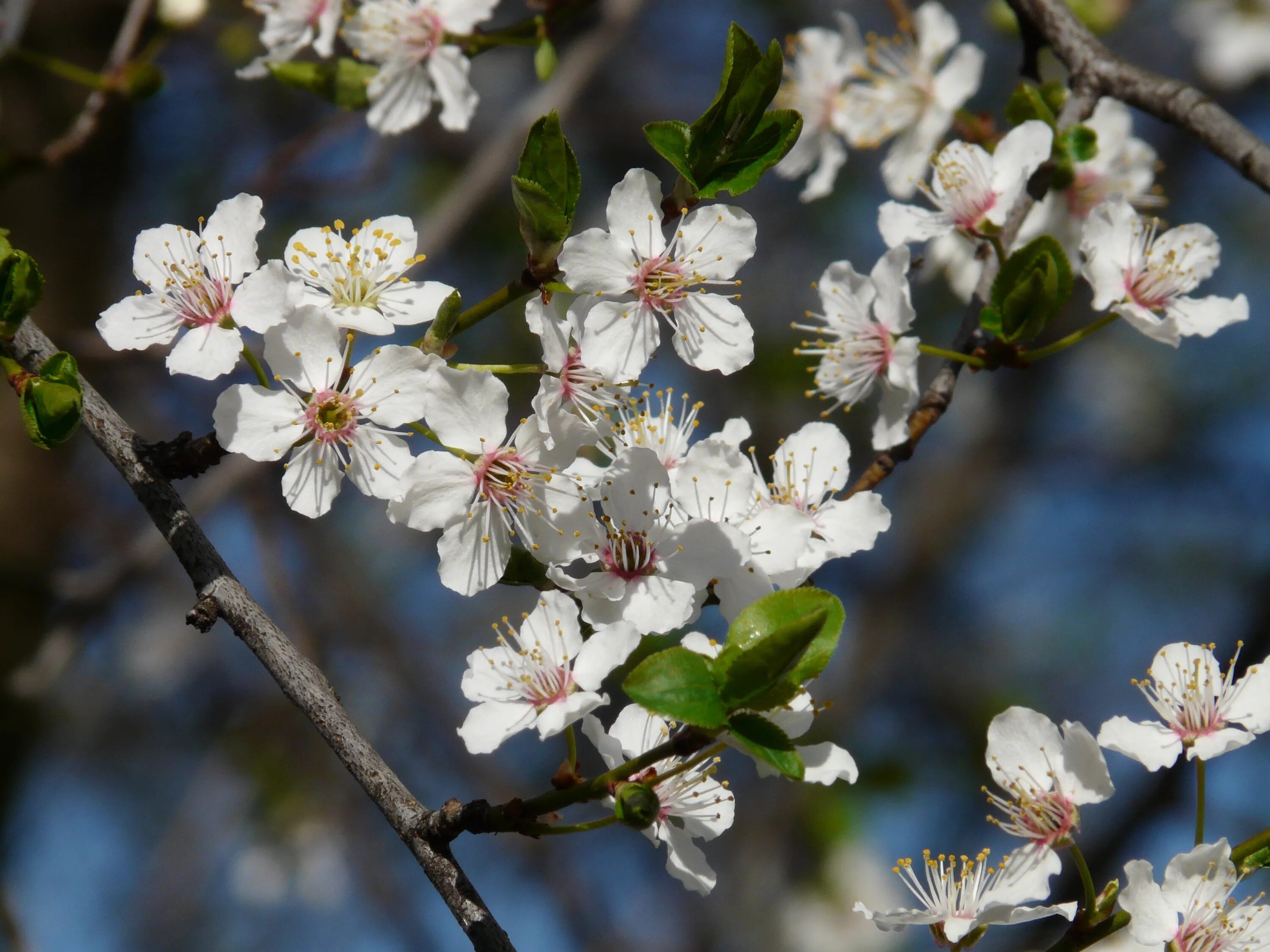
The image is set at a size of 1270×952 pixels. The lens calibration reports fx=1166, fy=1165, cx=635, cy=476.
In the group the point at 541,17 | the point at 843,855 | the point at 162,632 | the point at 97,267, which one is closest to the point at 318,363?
the point at 541,17

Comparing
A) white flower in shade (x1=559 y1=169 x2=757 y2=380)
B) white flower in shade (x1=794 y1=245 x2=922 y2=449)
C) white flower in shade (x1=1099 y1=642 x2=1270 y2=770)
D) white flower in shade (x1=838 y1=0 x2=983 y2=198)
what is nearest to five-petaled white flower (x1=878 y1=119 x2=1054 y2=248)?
white flower in shade (x1=794 y1=245 x2=922 y2=449)

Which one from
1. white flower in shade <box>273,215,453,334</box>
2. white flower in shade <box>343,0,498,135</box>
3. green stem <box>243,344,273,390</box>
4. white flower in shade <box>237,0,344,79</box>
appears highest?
white flower in shade <box>237,0,344,79</box>

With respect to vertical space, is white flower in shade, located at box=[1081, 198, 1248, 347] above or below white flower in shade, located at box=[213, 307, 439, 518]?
below

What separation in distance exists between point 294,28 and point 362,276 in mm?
929

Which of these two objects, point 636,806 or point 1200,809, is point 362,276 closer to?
point 636,806

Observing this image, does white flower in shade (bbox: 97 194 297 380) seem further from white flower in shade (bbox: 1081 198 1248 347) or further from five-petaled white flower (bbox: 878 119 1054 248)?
white flower in shade (bbox: 1081 198 1248 347)

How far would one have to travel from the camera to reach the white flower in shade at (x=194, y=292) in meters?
1.28

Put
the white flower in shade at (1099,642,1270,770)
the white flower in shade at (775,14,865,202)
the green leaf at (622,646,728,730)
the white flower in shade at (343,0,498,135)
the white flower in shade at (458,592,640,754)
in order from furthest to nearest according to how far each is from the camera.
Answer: the white flower in shade at (775,14,865,202) < the white flower in shade at (343,0,498,135) < the white flower in shade at (1099,642,1270,770) < the white flower in shade at (458,592,640,754) < the green leaf at (622,646,728,730)

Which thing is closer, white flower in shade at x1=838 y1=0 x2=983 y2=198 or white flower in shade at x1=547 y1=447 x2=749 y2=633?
white flower in shade at x1=547 y1=447 x2=749 y2=633

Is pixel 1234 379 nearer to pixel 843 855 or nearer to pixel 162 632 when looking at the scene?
pixel 843 855

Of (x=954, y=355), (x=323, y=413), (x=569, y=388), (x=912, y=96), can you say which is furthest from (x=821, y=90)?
(x=323, y=413)

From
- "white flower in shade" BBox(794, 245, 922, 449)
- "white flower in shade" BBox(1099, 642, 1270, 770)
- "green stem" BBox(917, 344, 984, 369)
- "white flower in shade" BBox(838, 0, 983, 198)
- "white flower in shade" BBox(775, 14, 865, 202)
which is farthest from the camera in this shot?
"white flower in shade" BBox(775, 14, 865, 202)

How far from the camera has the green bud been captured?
1.06 meters

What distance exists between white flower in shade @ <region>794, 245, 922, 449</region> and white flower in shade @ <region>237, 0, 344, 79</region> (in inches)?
37.2
